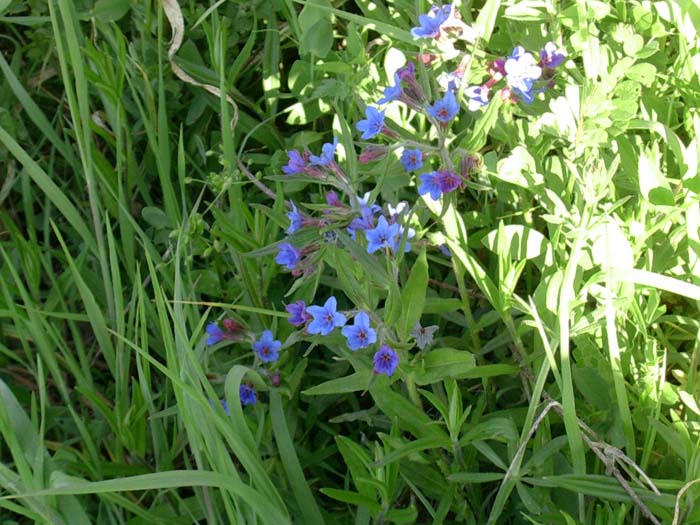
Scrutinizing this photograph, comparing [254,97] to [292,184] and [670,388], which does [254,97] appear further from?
[670,388]

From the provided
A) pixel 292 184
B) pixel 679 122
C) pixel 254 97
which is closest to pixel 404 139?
pixel 292 184

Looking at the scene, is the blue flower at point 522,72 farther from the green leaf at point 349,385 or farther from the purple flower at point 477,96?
the green leaf at point 349,385

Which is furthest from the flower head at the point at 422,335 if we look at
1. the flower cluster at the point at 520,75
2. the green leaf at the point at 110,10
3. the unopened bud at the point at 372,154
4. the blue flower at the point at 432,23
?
the green leaf at the point at 110,10

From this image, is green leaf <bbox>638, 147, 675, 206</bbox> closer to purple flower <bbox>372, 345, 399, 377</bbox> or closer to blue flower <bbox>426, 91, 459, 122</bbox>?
blue flower <bbox>426, 91, 459, 122</bbox>

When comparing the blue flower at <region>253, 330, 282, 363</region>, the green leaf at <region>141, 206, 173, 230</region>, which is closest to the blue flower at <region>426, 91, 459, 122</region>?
the blue flower at <region>253, 330, 282, 363</region>

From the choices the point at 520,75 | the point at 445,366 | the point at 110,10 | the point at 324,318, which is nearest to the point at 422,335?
the point at 445,366
